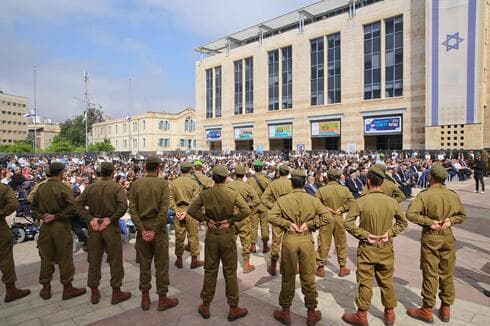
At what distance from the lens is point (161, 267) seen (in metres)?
4.86

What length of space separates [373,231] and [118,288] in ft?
12.2

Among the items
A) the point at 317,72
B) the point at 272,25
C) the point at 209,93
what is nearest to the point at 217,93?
the point at 209,93

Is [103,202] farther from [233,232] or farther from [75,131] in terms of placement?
[75,131]

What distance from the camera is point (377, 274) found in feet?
14.0

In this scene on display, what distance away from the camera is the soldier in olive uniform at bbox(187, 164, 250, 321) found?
450 centimetres

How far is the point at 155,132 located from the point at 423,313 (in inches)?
2519

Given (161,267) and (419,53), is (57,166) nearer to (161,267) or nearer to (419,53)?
(161,267)

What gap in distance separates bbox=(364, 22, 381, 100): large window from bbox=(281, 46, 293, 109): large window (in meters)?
9.91

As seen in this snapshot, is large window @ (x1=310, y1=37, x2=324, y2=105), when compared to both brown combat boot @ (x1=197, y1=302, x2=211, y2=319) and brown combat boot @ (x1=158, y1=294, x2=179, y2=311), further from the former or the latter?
brown combat boot @ (x1=197, y1=302, x2=211, y2=319)

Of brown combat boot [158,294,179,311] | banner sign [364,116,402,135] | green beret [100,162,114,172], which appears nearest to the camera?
brown combat boot [158,294,179,311]

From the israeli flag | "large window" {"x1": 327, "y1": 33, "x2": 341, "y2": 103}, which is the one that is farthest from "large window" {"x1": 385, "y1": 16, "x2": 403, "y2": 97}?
"large window" {"x1": 327, "y1": 33, "x2": 341, "y2": 103}

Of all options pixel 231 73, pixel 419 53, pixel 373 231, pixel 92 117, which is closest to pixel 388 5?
pixel 419 53

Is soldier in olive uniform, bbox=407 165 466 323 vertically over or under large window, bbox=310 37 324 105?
under

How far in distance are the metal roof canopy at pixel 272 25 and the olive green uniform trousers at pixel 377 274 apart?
131ft
